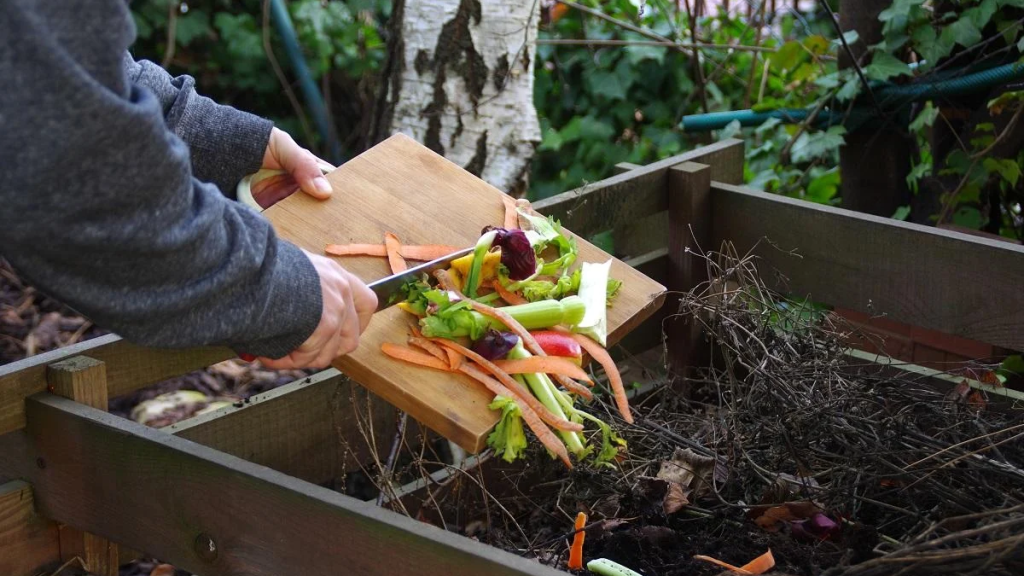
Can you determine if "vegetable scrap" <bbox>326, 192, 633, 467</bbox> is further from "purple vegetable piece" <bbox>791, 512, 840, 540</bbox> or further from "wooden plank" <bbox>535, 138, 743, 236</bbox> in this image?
"wooden plank" <bbox>535, 138, 743, 236</bbox>

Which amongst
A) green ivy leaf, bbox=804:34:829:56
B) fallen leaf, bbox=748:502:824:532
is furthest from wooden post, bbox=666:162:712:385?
green ivy leaf, bbox=804:34:829:56

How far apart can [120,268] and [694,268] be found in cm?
195

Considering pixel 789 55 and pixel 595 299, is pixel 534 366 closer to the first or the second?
pixel 595 299

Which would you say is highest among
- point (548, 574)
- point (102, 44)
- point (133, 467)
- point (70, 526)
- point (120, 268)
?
point (102, 44)

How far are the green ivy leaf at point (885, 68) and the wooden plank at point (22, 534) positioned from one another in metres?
2.96

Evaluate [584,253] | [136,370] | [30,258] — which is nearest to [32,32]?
[30,258]

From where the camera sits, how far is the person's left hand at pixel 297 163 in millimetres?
2348

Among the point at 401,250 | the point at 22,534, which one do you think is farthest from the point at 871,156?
the point at 22,534

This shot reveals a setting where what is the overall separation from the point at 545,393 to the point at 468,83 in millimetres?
1914

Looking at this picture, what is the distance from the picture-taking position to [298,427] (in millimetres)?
2459

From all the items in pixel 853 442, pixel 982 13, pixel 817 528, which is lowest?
pixel 817 528

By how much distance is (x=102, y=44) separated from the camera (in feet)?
4.58

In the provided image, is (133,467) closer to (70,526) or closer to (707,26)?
(70,526)

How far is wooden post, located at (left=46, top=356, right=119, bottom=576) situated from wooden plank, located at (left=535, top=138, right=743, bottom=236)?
123cm
